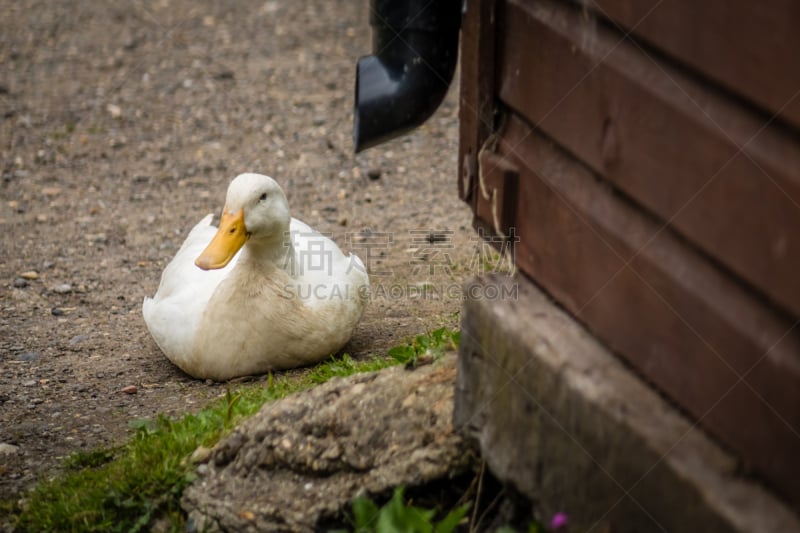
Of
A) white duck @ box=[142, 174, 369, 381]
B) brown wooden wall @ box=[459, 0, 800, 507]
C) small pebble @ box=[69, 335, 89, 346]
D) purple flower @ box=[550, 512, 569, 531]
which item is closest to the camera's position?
brown wooden wall @ box=[459, 0, 800, 507]

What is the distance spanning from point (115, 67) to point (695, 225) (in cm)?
770

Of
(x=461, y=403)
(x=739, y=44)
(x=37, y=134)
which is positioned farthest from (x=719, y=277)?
(x=37, y=134)

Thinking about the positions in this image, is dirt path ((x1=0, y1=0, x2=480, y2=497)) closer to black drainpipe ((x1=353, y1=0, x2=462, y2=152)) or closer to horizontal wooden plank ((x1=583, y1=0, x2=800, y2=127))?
black drainpipe ((x1=353, y1=0, x2=462, y2=152))

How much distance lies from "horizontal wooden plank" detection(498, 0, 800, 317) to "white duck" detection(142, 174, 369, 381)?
1815 mm

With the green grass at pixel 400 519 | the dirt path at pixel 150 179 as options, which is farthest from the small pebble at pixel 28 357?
the green grass at pixel 400 519

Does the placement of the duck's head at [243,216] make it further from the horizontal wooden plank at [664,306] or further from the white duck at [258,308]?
the horizontal wooden plank at [664,306]

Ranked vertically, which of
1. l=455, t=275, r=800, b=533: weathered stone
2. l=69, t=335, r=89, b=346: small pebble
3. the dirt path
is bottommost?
the dirt path

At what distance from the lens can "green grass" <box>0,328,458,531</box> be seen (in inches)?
136

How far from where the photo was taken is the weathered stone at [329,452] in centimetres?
318

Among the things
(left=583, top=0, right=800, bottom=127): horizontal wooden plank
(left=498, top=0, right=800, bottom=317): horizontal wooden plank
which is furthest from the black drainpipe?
(left=583, top=0, right=800, bottom=127): horizontal wooden plank

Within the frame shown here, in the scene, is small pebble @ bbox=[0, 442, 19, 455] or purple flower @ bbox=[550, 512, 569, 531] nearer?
purple flower @ bbox=[550, 512, 569, 531]

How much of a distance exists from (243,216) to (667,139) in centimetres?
251

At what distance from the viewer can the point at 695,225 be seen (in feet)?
7.32

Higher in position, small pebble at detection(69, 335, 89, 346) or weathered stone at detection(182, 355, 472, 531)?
weathered stone at detection(182, 355, 472, 531)
